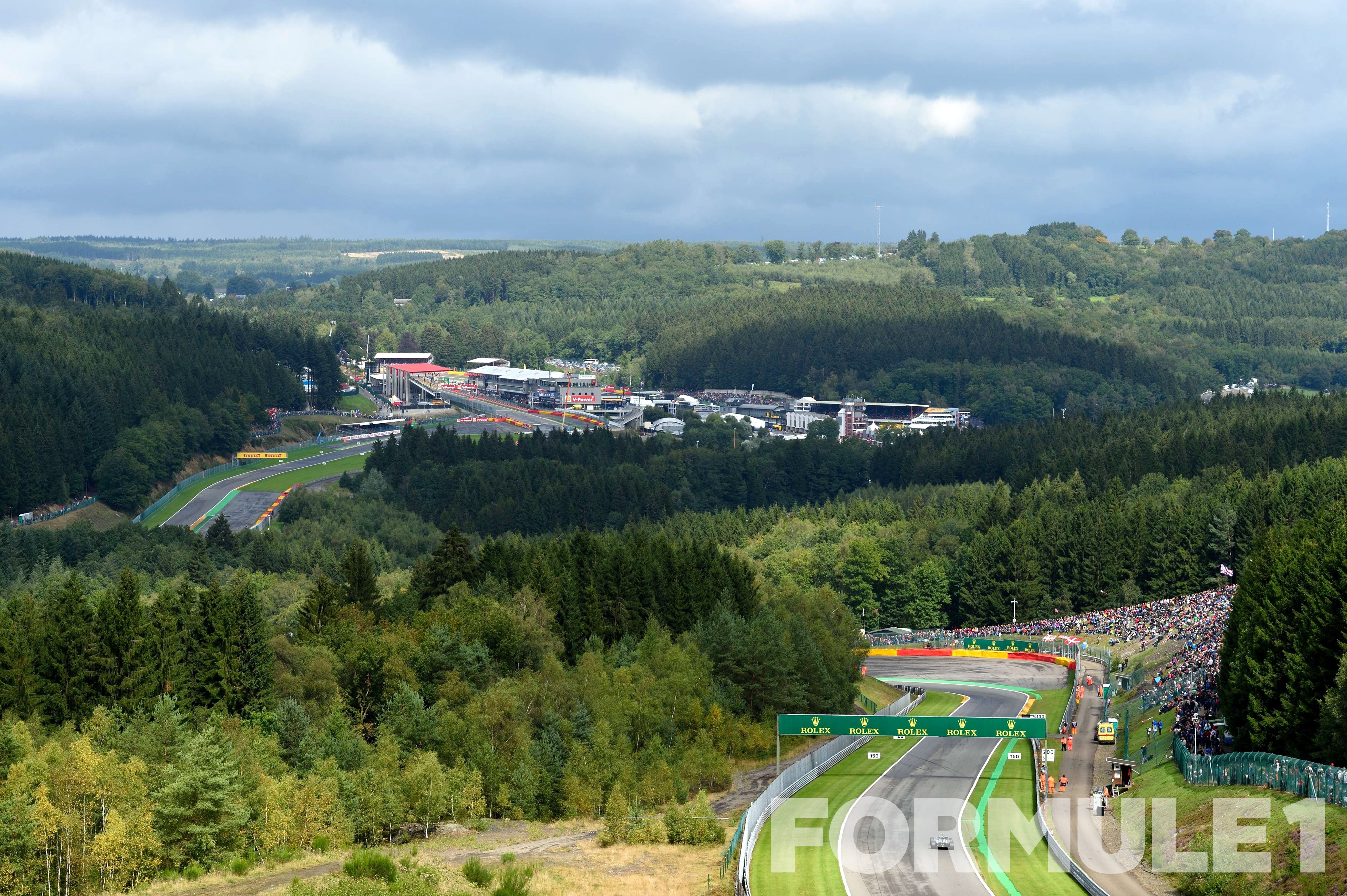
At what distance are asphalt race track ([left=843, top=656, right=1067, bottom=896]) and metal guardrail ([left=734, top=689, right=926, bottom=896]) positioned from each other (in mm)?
3004

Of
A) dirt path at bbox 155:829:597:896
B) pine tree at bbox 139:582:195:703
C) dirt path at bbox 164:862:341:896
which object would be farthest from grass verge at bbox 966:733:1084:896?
pine tree at bbox 139:582:195:703

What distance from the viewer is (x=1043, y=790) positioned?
73250 mm

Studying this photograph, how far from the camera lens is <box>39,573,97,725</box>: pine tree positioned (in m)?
79.6

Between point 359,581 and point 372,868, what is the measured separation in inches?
2245

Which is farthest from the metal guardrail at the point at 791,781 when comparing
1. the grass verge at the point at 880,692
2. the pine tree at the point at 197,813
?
the pine tree at the point at 197,813

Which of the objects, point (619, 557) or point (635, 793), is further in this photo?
point (619, 557)

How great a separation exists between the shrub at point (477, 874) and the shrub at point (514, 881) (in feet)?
1.50

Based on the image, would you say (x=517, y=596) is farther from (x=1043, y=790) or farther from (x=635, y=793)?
(x=1043, y=790)

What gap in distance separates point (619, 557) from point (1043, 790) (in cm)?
4243

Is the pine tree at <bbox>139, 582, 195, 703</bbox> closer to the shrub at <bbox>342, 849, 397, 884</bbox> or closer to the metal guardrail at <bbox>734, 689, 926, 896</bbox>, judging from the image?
the metal guardrail at <bbox>734, 689, 926, 896</bbox>

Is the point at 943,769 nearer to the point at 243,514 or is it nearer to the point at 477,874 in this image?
the point at 477,874

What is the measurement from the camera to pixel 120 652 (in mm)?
81500

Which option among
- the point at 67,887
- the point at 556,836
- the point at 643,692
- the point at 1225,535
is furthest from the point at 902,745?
the point at 1225,535

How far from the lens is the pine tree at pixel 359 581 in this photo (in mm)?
105125
